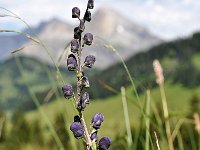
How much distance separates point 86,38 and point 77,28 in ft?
0.31

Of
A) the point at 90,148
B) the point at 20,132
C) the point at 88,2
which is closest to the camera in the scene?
the point at 90,148

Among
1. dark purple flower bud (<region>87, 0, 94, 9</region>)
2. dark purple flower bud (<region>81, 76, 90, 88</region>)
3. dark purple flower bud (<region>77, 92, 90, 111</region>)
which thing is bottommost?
dark purple flower bud (<region>77, 92, 90, 111</region>)

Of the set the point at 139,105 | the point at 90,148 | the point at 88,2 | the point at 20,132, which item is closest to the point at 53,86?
the point at 139,105

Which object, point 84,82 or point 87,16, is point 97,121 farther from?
point 87,16

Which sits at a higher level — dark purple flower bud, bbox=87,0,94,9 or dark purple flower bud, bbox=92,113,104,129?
dark purple flower bud, bbox=87,0,94,9

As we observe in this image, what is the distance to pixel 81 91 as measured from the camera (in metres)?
2.98

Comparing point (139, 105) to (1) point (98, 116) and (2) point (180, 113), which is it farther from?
(1) point (98, 116)

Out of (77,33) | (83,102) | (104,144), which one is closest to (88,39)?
(77,33)

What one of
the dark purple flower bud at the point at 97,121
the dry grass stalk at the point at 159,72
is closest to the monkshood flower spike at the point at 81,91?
the dark purple flower bud at the point at 97,121

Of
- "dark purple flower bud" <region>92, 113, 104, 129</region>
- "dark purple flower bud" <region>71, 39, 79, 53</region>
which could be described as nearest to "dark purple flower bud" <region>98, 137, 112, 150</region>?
"dark purple flower bud" <region>92, 113, 104, 129</region>

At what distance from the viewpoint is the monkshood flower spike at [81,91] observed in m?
2.85

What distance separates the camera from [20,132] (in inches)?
4380

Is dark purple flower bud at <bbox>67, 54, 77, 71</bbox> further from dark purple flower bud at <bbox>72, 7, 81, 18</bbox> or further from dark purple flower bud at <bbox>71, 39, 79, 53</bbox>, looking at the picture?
dark purple flower bud at <bbox>72, 7, 81, 18</bbox>

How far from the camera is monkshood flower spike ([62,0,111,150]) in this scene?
2855 mm
